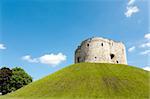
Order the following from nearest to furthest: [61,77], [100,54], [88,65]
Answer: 1. [61,77]
2. [88,65]
3. [100,54]

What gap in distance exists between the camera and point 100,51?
54.6 metres

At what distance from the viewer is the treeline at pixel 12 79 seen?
70125 mm

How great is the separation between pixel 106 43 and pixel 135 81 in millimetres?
17460

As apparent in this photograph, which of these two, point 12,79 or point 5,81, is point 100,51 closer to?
point 12,79

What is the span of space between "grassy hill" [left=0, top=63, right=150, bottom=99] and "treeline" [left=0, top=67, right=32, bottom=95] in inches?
1040

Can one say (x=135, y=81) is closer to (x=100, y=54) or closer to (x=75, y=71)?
(x=75, y=71)

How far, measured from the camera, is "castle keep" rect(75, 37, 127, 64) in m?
54.2

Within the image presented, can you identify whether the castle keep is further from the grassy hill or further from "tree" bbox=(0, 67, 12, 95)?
"tree" bbox=(0, 67, 12, 95)

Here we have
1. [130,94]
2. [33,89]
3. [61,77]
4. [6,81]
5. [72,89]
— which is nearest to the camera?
[130,94]

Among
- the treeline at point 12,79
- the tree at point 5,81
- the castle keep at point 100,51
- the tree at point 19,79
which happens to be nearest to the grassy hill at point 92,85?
the castle keep at point 100,51

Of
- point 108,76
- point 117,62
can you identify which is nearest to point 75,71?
point 108,76

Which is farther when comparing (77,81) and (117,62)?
(117,62)

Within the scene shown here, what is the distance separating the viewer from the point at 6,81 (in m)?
71.6

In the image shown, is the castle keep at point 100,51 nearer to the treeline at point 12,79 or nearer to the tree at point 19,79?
A: the tree at point 19,79
